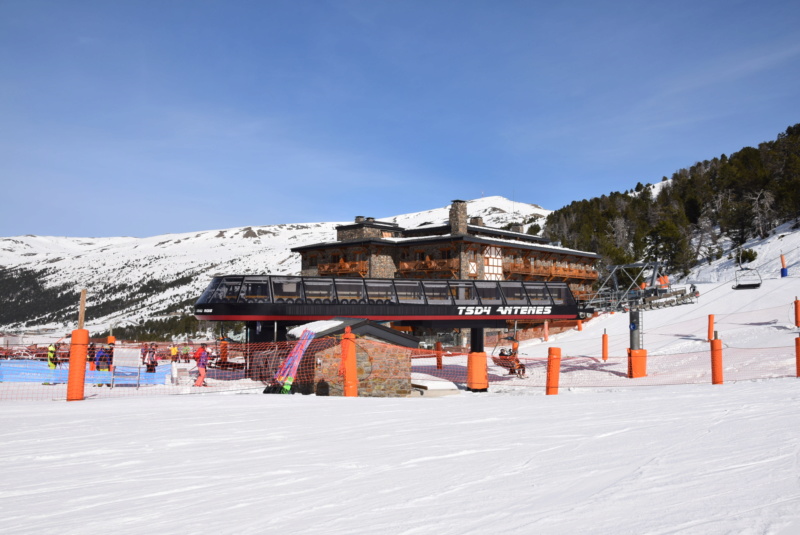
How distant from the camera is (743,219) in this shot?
71438mm

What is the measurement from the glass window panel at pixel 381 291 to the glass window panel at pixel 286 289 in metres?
3.01

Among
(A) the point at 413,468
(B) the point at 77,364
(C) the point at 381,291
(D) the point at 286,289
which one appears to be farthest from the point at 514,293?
(A) the point at 413,468

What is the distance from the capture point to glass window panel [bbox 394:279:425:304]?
24.4 meters

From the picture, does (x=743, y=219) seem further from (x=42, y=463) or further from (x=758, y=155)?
(x=42, y=463)

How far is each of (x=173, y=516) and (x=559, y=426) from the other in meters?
4.57

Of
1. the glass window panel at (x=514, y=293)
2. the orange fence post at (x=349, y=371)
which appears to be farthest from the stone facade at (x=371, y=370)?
the glass window panel at (x=514, y=293)

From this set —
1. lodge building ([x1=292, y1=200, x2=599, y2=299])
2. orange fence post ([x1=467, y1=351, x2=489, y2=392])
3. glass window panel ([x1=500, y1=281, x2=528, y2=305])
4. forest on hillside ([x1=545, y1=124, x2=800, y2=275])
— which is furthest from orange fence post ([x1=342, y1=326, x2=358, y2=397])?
forest on hillside ([x1=545, y1=124, x2=800, y2=275])

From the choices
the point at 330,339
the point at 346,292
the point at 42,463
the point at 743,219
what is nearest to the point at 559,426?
the point at 42,463

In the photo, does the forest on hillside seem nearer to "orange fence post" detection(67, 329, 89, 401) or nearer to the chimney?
the chimney

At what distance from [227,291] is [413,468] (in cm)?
1992

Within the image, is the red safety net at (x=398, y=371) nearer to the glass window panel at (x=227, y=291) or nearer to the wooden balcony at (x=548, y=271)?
the glass window panel at (x=227, y=291)

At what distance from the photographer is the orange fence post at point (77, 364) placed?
11047 millimetres

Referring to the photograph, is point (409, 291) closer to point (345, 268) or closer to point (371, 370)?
point (371, 370)

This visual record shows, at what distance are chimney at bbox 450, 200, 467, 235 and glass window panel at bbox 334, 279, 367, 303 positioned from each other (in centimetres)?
2668
